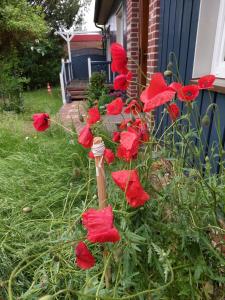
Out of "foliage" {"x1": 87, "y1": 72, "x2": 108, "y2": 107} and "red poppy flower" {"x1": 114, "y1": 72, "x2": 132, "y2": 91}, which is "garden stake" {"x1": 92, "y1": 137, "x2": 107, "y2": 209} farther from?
"foliage" {"x1": 87, "y1": 72, "x2": 108, "y2": 107}

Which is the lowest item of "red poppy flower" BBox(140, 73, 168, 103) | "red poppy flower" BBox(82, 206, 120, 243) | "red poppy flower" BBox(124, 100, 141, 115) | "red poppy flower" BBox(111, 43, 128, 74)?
"red poppy flower" BBox(82, 206, 120, 243)

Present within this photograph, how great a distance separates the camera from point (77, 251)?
748 mm

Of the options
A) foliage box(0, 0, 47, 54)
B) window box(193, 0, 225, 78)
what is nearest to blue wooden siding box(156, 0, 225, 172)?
window box(193, 0, 225, 78)

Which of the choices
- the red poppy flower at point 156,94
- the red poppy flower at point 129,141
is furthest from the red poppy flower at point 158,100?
the red poppy flower at point 129,141

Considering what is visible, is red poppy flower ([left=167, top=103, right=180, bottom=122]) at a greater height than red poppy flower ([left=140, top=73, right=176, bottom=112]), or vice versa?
red poppy flower ([left=140, top=73, right=176, bottom=112])

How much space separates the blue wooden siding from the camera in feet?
5.63

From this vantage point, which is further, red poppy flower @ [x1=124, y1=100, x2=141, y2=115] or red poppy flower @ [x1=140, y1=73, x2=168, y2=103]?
red poppy flower @ [x1=124, y1=100, x2=141, y2=115]

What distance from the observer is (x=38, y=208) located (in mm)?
1747

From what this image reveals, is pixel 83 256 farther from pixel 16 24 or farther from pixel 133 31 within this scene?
pixel 16 24

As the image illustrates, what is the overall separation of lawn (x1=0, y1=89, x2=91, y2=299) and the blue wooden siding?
962mm

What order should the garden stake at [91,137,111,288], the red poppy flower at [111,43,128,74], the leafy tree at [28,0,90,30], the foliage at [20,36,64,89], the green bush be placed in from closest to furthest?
the garden stake at [91,137,111,288], the red poppy flower at [111,43,128,74], the green bush, the foliage at [20,36,64,89], the leafy tree at [28,0,90,30]

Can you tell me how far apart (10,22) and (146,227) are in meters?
6.56

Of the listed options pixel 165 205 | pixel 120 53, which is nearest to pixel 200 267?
pixel 165 205

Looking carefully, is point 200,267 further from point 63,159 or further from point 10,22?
point 10,22
